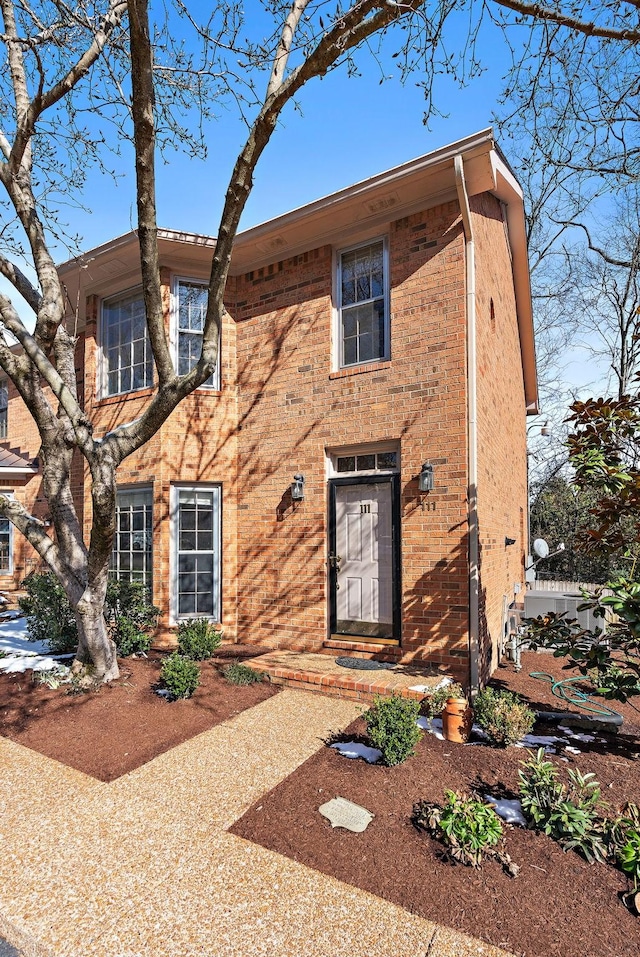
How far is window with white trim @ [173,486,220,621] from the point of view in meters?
7.79

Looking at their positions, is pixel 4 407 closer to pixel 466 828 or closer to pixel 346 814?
pixel 346 814

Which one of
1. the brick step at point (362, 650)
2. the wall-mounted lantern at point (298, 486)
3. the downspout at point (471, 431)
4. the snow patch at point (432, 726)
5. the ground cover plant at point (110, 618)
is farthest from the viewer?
the wall-mounted lantern at point (298, 486)

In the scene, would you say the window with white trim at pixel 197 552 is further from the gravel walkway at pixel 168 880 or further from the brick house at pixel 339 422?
the gravel walkway at pixel 168 880

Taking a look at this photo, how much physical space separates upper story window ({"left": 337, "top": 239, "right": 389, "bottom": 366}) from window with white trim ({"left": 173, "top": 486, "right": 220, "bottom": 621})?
2.93 meters

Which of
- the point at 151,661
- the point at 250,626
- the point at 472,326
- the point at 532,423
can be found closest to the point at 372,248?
the point at 472,326

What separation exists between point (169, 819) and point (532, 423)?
21.1 meters

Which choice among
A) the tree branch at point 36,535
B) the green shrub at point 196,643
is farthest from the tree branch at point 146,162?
the green shrub at point 196,643

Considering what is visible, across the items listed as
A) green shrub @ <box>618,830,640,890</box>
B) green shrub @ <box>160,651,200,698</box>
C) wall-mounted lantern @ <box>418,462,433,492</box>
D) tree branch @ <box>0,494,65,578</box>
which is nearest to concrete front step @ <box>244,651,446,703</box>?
green shrub @ <box>160,651,200,698</box>

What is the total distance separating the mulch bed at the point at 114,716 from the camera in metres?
4.35

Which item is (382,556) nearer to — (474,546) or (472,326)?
(474,546)

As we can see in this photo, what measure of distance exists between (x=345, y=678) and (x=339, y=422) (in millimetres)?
3193

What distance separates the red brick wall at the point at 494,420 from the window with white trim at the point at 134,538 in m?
4.78

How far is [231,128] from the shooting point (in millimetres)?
5922

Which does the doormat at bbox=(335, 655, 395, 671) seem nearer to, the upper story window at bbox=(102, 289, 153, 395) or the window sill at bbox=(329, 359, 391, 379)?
the window sill at bbox=(329, 359, 391, 379)
